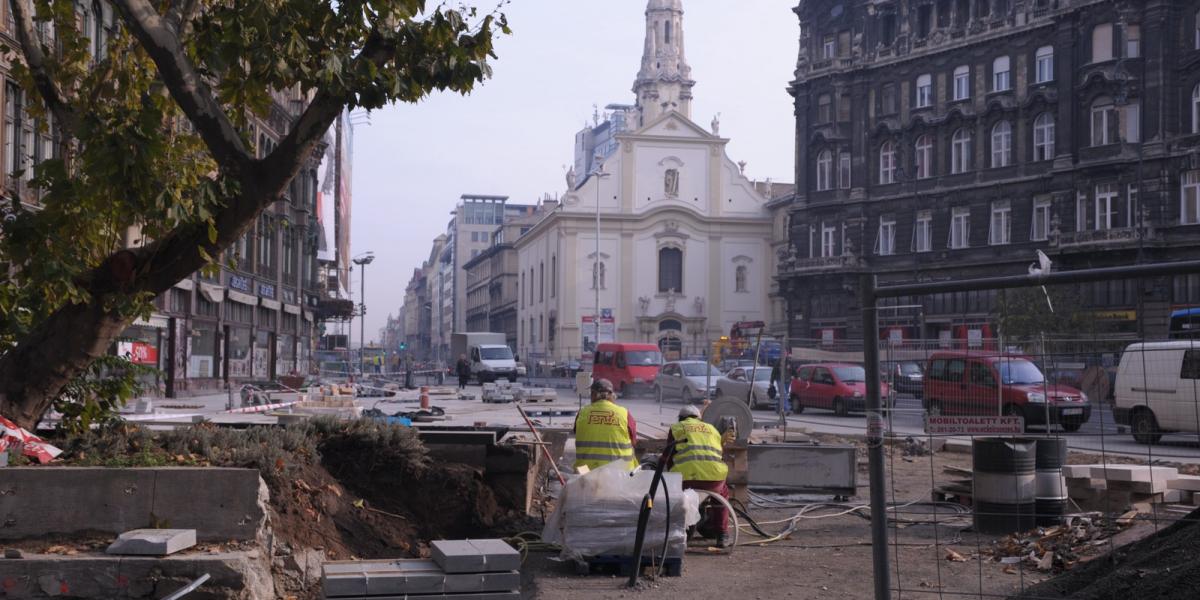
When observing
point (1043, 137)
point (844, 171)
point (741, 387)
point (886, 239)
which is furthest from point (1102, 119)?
point (741, 387)

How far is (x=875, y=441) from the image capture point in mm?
Answer: 6328

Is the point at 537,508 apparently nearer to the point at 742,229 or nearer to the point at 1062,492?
the point at 1062,492

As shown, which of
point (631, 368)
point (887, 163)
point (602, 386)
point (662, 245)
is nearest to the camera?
point (602, 386)

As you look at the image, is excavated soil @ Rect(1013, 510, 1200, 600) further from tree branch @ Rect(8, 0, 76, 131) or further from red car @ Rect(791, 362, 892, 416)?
red car @ Rect(791, 362, 892, 416)

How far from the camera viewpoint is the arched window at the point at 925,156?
189ft

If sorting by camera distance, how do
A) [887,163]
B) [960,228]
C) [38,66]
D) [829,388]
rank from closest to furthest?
[38,66] → [829,388] → [960,228] → [887,163]

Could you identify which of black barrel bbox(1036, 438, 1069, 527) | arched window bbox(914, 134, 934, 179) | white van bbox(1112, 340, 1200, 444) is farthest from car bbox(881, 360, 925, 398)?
arched window bbox(914, 134, 934, 179)

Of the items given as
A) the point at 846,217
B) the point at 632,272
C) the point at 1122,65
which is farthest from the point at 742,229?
the point at 1122,65

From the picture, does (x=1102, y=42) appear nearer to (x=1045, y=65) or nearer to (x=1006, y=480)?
(x=1045, y=65)

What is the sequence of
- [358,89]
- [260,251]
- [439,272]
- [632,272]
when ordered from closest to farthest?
[358,89], [260,251], [632,272], [439,272]

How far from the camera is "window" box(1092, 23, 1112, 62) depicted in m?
48.5

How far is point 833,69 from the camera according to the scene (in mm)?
61656

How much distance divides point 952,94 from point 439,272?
136 metres

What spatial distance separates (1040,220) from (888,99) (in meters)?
11.3
